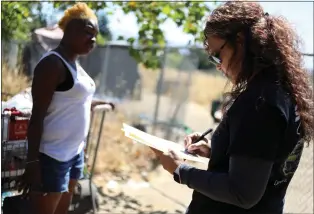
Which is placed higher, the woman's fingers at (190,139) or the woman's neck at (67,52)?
the woman's neck at (67,52)

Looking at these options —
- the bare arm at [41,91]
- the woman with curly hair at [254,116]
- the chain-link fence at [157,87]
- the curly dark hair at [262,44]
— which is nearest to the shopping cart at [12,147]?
the bare arm at [41,91]

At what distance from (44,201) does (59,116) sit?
58cm

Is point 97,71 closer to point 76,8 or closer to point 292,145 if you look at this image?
point 76,8

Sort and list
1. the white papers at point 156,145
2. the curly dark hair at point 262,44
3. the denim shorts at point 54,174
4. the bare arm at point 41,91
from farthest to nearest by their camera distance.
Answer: the denim shorts at point 54,174 → the bare arm at point 41,91 → the white papers at point 156,145 → the curly dark hair at point 262,44

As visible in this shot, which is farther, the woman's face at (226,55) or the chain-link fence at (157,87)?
the chain-link fence at (157,87)

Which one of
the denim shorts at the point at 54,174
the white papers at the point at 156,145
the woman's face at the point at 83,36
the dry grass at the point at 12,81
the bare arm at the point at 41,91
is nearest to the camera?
the white papers at the point at 156,145

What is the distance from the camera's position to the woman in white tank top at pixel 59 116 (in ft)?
8.63

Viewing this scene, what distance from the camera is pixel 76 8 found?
10.1 feet

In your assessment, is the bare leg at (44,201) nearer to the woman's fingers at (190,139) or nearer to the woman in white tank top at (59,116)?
the woman in white tank top at (59,116)

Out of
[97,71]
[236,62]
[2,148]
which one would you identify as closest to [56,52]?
[2,148]

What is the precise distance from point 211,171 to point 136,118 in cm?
655

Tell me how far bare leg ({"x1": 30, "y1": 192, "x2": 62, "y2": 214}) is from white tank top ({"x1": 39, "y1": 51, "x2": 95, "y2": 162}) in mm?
254

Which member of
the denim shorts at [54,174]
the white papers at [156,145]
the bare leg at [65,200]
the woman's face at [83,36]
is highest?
the woman's face at [83,36]

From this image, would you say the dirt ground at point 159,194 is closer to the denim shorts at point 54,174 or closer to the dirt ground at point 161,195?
the dirt ground at point 161,195
